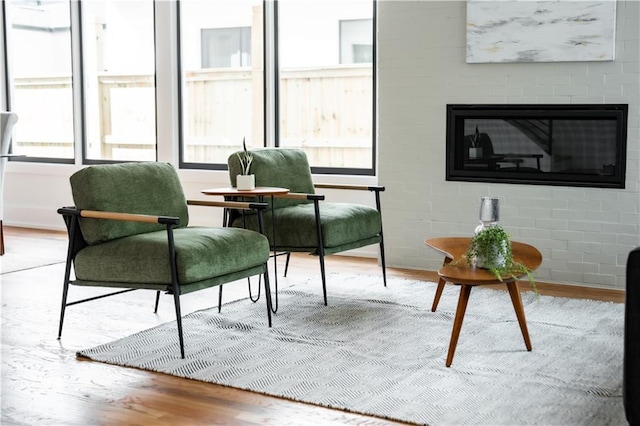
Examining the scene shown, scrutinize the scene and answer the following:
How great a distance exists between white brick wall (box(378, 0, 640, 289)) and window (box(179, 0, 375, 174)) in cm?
55

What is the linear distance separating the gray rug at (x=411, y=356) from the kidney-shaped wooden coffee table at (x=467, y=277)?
13cm

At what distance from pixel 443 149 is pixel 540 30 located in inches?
38.7

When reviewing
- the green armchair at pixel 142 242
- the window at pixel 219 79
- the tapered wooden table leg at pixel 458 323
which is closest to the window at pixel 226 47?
the window at pixel 219 79

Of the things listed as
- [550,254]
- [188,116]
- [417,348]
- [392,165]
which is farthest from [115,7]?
[417,348]

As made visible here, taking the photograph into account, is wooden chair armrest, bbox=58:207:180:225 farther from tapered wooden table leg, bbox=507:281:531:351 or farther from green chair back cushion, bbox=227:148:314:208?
tapered wooden table leg, bbox=507:281:531:351

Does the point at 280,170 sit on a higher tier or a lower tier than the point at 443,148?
lower

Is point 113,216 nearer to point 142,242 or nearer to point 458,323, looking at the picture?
point 142,242

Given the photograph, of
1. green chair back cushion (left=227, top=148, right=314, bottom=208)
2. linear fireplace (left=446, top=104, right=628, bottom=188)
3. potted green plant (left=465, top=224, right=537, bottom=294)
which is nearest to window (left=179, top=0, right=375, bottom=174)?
linear fireplace (left=446, top=104, right=628, bottom=188)

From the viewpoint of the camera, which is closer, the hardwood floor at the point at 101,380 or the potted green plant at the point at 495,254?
the hardwood floor at the point at 101,380

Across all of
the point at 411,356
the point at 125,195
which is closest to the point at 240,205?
the point at 125,195

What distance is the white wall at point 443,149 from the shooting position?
511 centimetres

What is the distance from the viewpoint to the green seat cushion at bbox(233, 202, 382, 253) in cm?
460

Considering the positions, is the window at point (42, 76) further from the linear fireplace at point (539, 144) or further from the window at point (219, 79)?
the linear fireplace at point (539, 144)

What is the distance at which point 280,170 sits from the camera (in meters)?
5.02
